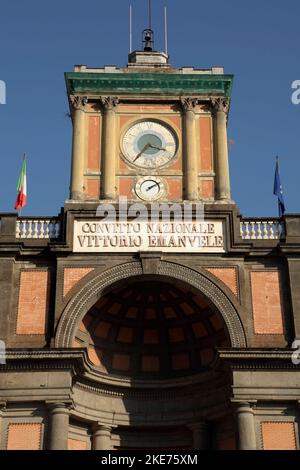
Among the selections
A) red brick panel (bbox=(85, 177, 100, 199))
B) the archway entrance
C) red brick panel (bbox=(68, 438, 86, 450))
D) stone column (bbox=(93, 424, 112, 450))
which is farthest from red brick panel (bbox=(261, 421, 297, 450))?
red brick panel (bbox=(85, 177, 100, 199))

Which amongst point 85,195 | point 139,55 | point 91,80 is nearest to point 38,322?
point 85,195

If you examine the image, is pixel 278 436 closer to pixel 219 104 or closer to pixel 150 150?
pixel 150 150

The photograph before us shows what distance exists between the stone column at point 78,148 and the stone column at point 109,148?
2.39ft

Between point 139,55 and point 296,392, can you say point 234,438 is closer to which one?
point 296,392

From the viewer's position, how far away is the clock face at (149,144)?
1126 inches

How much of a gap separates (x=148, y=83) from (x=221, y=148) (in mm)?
3623

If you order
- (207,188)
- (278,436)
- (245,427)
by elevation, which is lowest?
(278,436)

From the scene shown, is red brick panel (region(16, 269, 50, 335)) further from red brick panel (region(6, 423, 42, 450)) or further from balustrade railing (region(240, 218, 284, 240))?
balustrade railing (region(240, 218, 284, 240))

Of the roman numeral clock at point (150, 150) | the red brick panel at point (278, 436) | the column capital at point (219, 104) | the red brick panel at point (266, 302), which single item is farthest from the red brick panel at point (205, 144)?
the red brick panel at point (278, 436)

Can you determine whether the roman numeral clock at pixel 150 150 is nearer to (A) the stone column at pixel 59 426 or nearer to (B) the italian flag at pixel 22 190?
(B) the italian flag at pixel 22 190

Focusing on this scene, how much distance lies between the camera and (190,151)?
28.4 metres

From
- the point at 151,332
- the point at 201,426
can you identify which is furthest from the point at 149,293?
the point at 201,426

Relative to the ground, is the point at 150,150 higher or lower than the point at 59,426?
higher

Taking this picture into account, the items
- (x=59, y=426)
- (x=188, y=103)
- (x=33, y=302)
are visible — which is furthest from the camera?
(x=188, y=103)
